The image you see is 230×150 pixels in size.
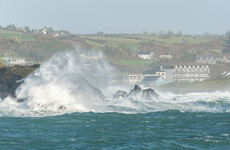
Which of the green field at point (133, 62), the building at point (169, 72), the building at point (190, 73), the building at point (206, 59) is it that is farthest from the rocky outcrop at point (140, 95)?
the building at point (206, 59)

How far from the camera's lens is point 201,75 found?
469ft

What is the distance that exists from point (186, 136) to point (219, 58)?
143348mm

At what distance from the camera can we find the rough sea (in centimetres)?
3028

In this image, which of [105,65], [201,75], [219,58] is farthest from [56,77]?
[219,58]

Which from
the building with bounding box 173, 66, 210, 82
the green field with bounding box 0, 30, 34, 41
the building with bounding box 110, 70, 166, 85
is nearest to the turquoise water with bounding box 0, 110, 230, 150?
the building with bounding box 110, 70, 166, 85

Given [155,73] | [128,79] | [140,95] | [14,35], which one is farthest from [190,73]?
[140,95]

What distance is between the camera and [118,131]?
1342 inches

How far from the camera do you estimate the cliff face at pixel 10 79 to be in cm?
5550

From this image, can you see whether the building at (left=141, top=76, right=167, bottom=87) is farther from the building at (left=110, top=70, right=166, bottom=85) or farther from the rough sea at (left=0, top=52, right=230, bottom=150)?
the rough sea at (left=0, top=52, right=230, bottom=150)

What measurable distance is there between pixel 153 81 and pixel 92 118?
89346 mm

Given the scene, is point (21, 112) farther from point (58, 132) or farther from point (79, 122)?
point (58, 132)

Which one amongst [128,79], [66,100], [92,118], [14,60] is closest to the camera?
[92,118]

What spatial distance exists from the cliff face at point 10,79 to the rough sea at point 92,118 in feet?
8.10

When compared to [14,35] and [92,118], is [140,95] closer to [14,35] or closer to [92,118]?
[92,118]
